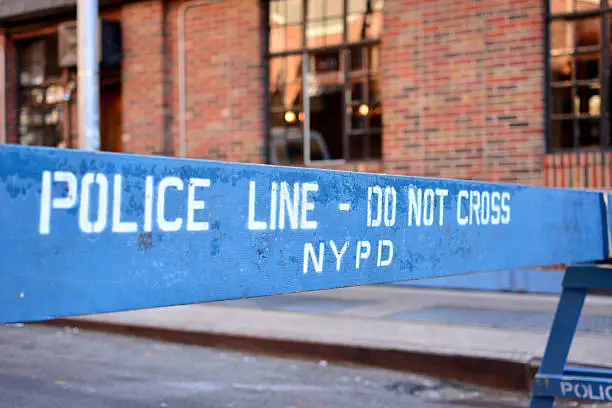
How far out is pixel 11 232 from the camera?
4.57 feet

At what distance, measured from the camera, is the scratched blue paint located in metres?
1.42

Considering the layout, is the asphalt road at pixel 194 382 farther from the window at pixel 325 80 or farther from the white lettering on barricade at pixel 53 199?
the window at pixel 325 80

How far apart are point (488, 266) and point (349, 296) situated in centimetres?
779

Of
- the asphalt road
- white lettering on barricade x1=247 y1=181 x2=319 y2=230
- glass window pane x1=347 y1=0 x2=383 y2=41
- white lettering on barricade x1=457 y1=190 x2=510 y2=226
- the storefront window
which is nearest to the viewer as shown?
white lettering on barricade x1=247 y1=181 x2=319 y2=230

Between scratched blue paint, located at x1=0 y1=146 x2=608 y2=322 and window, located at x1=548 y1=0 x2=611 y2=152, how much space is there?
25.7ft

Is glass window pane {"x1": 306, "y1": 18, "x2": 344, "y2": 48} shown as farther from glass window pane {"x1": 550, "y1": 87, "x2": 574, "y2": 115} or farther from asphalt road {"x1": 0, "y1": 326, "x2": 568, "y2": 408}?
asphalt road {"x1": 0, "y1": 326, "x2": 568, "y2": 408}

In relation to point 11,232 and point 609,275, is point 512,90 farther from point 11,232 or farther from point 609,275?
point 11,232

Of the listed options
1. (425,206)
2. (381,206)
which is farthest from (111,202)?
(425,206)

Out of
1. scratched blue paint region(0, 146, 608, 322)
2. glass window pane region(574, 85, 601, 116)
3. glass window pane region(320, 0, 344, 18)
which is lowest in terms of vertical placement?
scratched blue paint region(0, 146, 608, 322)

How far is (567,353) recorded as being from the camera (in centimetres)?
359

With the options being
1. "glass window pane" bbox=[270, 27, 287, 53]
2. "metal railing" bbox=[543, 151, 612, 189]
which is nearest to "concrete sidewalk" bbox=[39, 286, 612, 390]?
"metal railing" bbox=[543, 151, 612, 189]

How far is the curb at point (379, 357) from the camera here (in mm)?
6270

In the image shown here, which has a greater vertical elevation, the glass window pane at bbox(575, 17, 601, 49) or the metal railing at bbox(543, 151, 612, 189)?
the glass window pane at bbox(575, 17, 601, 49)

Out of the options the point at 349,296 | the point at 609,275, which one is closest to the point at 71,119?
the point at 349,296
